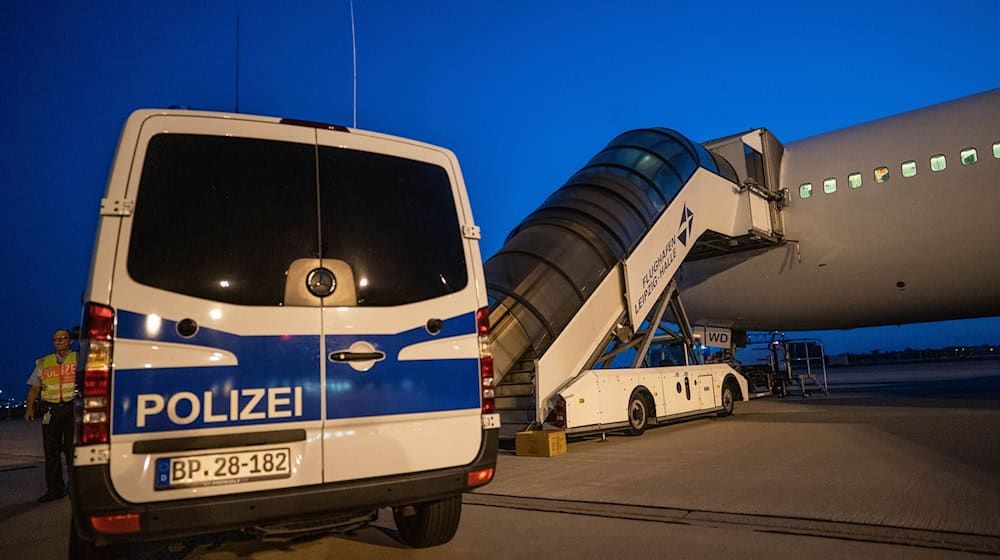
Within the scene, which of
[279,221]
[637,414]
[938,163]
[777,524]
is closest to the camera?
[279,221]

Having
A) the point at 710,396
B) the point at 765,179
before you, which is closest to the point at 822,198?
the point at 765,179

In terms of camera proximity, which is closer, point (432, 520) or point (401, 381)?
point (401, 381)

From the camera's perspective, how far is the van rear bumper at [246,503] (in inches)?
96.1

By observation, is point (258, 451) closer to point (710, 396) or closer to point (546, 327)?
point (546, 327)

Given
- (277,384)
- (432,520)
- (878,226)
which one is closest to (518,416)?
(432,520)

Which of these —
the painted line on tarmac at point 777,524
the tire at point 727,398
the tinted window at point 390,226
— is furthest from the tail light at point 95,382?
the tire at point 727,398

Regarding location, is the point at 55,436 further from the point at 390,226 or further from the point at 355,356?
the point at 390,226

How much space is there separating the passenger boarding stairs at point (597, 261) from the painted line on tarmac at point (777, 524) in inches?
141

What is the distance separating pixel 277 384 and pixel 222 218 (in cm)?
79

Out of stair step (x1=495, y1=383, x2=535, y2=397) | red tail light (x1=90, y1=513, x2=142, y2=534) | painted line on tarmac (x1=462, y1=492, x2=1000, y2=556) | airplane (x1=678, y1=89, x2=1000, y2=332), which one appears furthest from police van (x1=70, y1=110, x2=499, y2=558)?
airplane (x1=678, y1=89, x2=1000, y2=332)

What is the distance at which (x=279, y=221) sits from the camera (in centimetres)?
296

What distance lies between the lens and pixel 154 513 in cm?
252

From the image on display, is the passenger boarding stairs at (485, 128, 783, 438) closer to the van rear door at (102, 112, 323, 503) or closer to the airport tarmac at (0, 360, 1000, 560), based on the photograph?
the airport tarmac at (0, 360, 1000, 560)

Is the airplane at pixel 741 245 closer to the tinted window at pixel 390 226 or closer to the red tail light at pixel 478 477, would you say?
the red tail light at pixel 478 477
